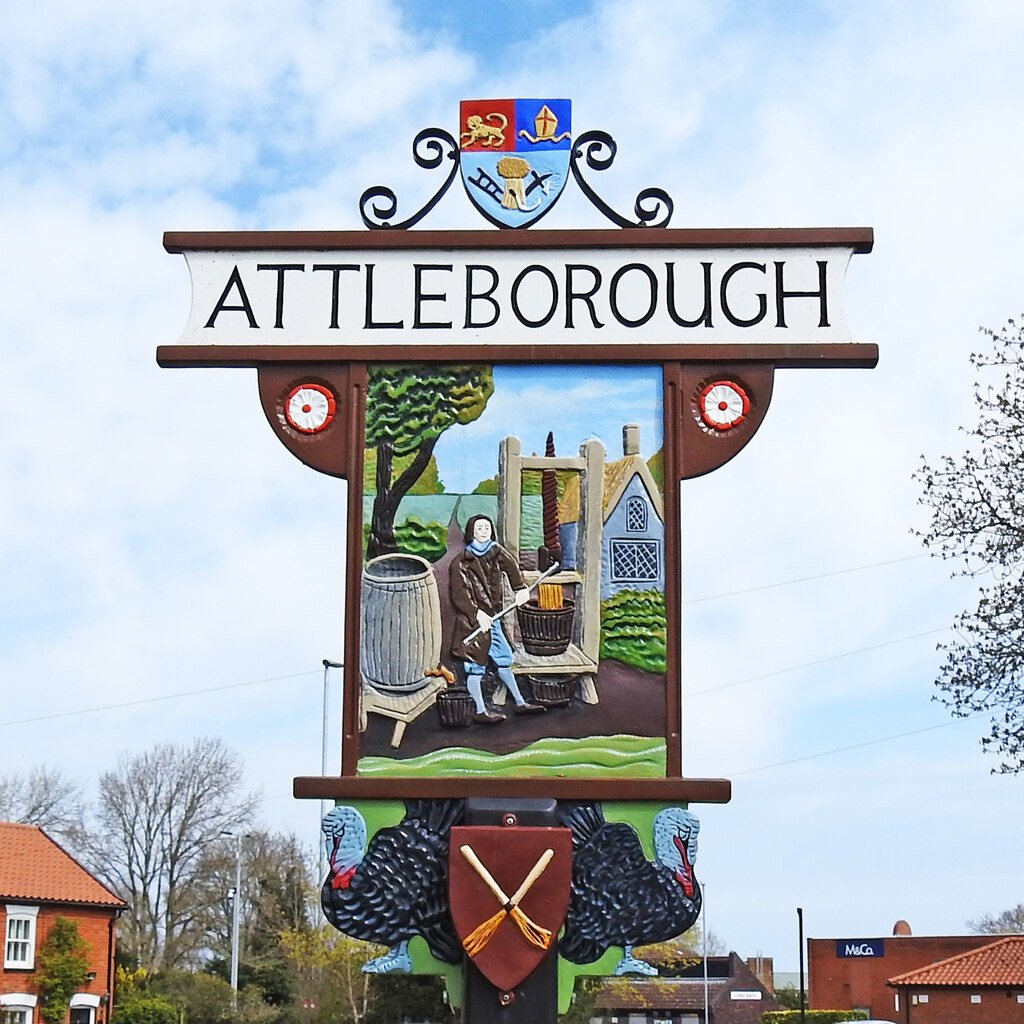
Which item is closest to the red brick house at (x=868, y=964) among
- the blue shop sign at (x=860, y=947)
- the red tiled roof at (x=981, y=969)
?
the blue shop sign at (x=860, y=947)

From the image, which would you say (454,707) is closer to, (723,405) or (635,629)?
(635,629)

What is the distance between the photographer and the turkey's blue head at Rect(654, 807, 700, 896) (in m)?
10.3

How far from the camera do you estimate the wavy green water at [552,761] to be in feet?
34.4

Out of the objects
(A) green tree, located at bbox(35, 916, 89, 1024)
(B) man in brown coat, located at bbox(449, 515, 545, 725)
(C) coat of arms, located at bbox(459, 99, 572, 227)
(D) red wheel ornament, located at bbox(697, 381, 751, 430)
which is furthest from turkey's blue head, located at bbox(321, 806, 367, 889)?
(A) green tree, located at bbox(35, 916, 89, 1024)

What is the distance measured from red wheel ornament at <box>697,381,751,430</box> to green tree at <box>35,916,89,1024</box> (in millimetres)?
29279

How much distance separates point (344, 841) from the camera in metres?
10.4

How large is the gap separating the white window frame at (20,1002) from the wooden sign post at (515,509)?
90.3 feet

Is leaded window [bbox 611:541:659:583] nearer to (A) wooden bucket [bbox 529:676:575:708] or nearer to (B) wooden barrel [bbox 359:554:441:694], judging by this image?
(A) wooden bucket [bbox 529:676:575:708]

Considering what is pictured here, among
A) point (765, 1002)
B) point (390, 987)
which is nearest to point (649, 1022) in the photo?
point (765, 1002)

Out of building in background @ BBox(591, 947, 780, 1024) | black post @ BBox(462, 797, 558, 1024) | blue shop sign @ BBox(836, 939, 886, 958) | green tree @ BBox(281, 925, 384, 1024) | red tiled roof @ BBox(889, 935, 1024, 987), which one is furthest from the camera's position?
building in background @ BBox(591, 947, 780, 1024)

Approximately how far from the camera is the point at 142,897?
50.4 m

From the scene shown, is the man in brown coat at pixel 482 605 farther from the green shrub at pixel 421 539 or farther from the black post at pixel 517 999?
the black post at pixel 517 999

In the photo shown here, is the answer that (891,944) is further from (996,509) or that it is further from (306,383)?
(306,383)

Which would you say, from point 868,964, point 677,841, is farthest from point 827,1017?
point 677,841
